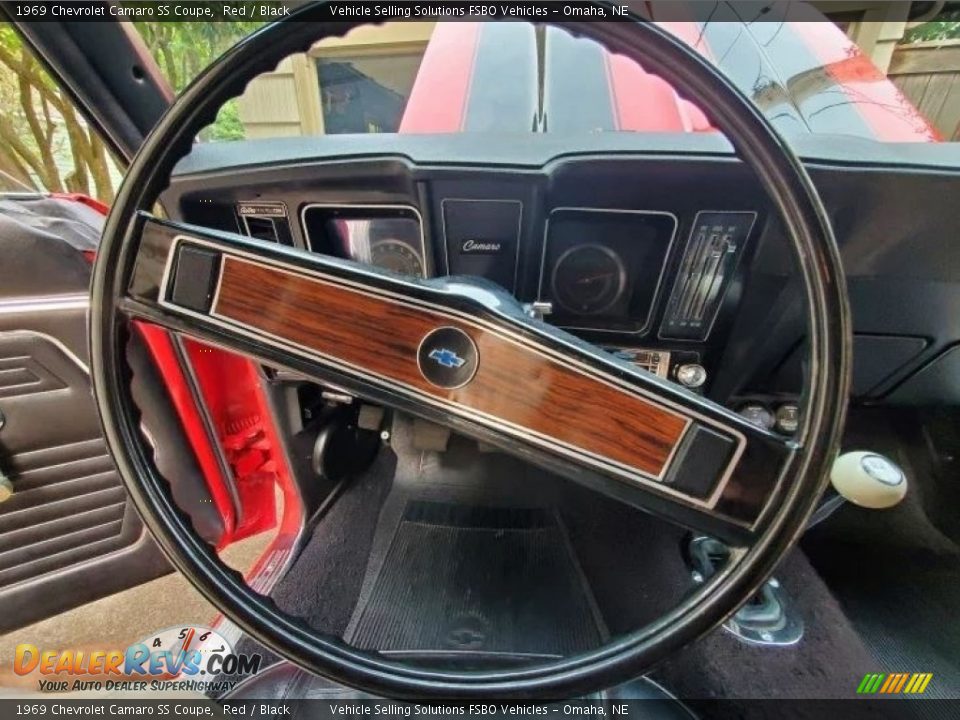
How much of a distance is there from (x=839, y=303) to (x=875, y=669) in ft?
2.92

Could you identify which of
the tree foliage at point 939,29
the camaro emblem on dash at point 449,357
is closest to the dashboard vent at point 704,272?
the camaro emblem on dash at point 449,357

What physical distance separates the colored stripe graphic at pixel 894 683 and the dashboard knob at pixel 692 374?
627mm

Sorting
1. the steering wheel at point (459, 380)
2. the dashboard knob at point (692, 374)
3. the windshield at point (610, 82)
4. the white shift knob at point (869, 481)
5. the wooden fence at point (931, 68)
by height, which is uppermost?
the wooden fence at point (931, 68)

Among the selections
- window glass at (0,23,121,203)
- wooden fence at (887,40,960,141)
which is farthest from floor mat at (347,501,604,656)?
wooden fence at (887,40,960,141)

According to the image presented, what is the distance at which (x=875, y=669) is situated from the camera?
0.96m

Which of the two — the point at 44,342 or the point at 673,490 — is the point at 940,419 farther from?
the point at 44,342

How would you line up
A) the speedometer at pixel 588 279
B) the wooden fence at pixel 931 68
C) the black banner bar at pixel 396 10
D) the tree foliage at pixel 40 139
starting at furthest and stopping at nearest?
the wooden fence at pixel 931 68
the tree foliage at pixel 40 139
the speedometer at pixel 588 279
the black banner bar at pixel 396 10

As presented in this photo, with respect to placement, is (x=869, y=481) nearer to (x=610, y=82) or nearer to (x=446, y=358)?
(x=446, y=358)

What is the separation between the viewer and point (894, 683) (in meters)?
0.93

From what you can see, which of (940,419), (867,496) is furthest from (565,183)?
(940,419)

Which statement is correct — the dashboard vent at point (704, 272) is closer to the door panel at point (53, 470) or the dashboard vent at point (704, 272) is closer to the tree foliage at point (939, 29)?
the door panel at point (53, 470)

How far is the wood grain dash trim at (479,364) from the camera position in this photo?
57 cm

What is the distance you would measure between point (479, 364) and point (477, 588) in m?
0.69

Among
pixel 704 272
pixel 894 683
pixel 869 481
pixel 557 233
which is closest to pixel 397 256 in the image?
pixel 557 233
